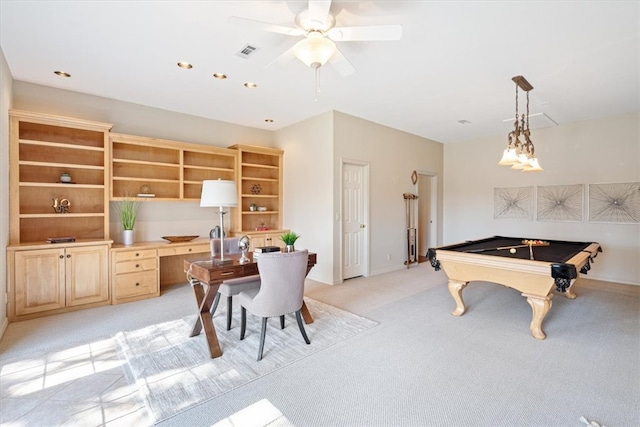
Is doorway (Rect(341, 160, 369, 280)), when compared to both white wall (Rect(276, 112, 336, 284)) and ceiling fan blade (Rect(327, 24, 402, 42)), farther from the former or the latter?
ceiling fan blade (Rect(327, 24, 402, 42))

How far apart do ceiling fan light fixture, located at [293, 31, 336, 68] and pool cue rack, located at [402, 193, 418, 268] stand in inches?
171

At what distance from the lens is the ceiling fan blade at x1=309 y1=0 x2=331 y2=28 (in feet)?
6.31

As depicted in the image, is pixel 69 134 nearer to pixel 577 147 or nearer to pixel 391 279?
pixel 391 279

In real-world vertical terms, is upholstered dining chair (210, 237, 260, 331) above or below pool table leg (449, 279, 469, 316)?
above

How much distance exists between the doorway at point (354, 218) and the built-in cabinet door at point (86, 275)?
11.0 ft

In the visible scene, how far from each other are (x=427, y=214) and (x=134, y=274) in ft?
20.8

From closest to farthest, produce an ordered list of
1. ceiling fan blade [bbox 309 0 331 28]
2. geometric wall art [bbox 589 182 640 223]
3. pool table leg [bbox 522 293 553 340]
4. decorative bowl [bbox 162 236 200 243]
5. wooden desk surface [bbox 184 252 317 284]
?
ceiling fan blade [bbox 309 0 331 28]
wooden desk surface [bbox 184 252 317 284]
pool table leg [bbox 522 293 553 340]
decorative bowl [bbox 162 236 200 243]
geometric wall art [bbox 589 182 640 223]

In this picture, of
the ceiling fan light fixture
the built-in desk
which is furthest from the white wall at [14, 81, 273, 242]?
the ceiling fan light fixture

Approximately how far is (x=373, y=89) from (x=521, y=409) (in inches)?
141

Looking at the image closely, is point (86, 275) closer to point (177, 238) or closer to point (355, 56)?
point (177, 238)

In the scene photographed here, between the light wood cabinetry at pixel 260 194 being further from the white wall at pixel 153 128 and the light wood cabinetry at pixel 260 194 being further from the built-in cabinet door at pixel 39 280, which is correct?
the built-in cabinet door at pixel 39 280

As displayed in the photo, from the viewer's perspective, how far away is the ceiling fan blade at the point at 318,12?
75.8 inches

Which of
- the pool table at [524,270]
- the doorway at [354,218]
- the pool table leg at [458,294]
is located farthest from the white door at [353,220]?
the pool table leg at [458,294]

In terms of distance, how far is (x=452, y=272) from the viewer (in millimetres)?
3447
